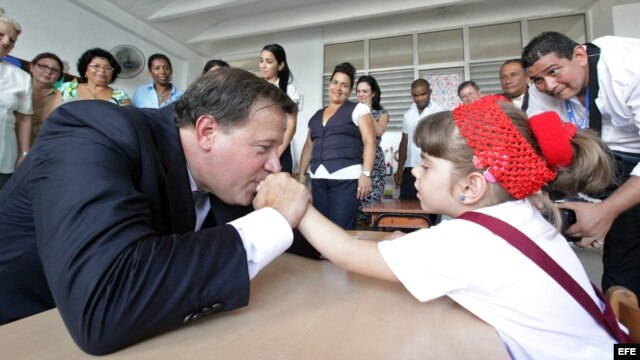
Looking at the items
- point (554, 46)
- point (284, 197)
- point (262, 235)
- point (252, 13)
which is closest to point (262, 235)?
point (262, 235)

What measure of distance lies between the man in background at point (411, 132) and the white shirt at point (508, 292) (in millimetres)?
3210

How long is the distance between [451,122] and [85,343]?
0.90 m

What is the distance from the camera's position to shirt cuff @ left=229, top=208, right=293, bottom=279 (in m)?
0.65

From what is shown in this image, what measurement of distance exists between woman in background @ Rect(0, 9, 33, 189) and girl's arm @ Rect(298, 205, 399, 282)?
2.42m

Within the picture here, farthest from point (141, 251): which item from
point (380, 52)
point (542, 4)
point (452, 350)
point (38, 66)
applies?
point (542, 4)

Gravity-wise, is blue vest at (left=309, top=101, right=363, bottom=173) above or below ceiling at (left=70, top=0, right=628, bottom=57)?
below

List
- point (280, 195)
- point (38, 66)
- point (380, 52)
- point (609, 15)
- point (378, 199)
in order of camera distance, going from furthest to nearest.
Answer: point (380, 52)
point (609, 15)
point (378, 199)
point (38, 66)
point (280, 195)

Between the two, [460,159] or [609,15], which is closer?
[460,159]

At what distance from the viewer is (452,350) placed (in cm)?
52

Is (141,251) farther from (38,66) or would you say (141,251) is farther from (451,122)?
(38,66)

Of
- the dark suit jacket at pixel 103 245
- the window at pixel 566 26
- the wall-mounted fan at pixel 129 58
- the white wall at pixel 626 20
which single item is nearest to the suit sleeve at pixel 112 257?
the dark suit jacket at pixel 103 245

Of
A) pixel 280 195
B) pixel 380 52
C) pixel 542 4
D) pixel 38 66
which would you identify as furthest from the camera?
pixel 380 52

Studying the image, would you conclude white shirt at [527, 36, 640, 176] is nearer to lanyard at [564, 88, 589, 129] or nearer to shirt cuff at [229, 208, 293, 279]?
lanyard at [564, 88, 589, 129]

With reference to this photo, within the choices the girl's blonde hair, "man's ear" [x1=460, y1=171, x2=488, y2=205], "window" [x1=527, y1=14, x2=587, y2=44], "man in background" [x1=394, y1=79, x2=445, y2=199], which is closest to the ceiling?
"window" [x1=527, y1=14, x2=587, y2=44]
